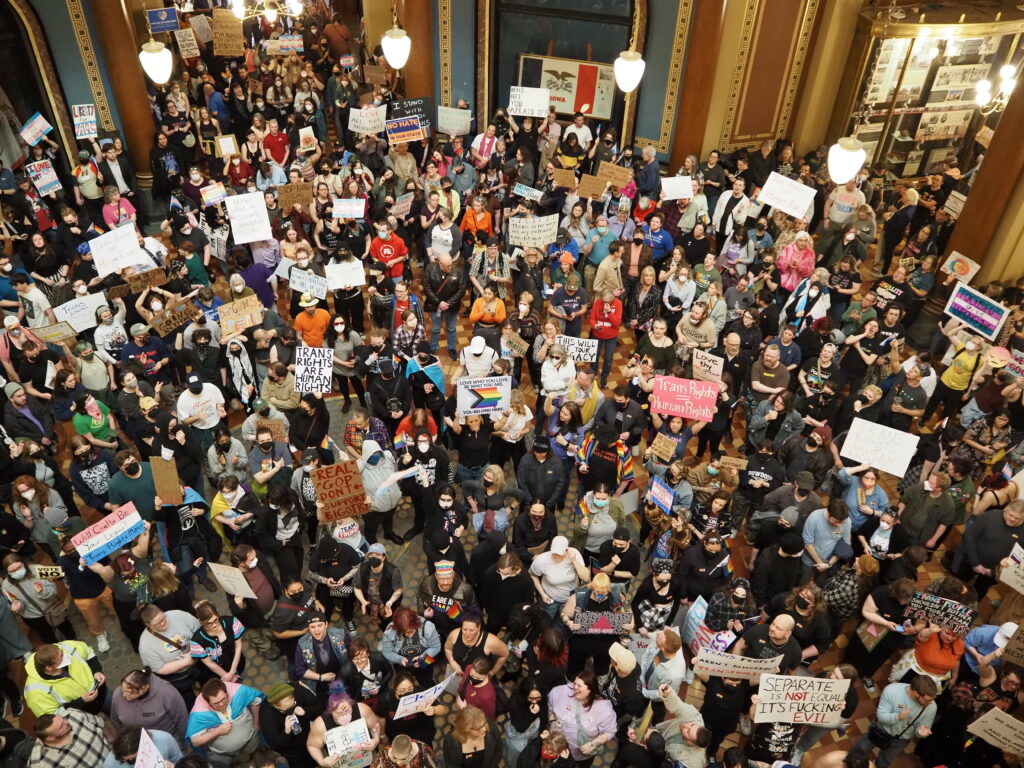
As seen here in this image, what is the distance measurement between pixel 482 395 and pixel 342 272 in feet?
10.3

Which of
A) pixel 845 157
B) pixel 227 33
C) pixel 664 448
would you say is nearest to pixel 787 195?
pixel 845 157

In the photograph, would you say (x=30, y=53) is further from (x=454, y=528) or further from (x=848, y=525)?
(x=848, y=525)

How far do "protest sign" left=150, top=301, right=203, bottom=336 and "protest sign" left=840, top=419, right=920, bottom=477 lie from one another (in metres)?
7.67

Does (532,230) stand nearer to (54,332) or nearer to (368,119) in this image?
(368,119)

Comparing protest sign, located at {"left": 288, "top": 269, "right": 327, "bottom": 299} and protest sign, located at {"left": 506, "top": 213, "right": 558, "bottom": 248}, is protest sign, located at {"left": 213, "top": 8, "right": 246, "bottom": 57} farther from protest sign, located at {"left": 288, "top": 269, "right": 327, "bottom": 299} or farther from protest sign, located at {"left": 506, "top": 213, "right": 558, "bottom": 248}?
protest sign, located at {"left": 506, "top": 213, "right": 558, "bottom": 248}

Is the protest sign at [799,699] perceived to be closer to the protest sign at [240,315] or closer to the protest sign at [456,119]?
the protest sign at [240,315]

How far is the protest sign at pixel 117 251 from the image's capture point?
1046cm

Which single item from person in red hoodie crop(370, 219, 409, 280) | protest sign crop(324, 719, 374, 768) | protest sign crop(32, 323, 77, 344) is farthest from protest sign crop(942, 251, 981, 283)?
protest sign crop(32, 323, 77, 344)

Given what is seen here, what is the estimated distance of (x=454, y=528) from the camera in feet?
25.6

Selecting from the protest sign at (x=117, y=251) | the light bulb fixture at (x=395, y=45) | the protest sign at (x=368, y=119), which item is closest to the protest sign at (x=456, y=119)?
the protest sign at (x=368, y=119)

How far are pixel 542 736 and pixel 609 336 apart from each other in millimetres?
5946

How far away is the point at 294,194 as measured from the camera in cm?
1247

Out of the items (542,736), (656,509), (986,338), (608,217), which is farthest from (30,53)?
(986,338)

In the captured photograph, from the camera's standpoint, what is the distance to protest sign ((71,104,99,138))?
14.3 metres
